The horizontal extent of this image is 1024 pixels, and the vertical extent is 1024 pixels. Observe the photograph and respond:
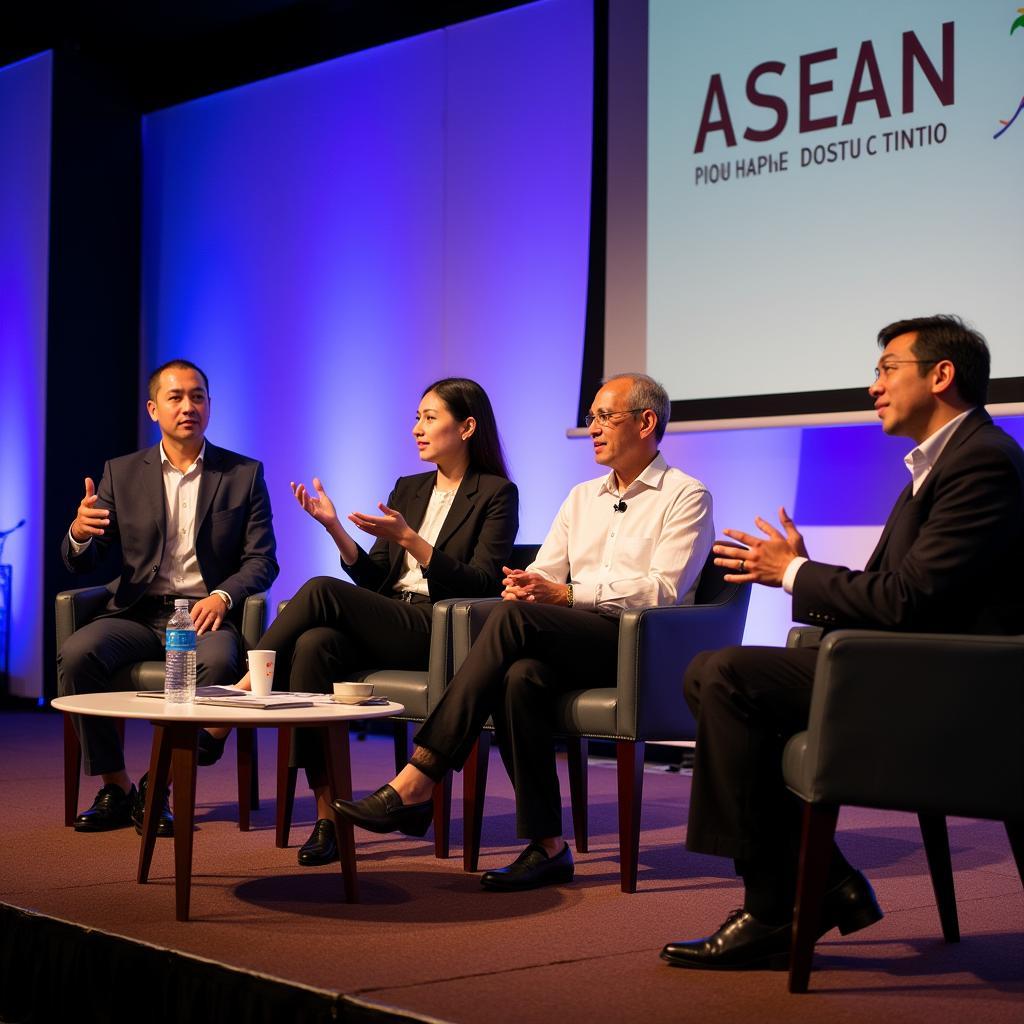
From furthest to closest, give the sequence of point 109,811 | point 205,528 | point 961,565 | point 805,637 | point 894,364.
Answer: point 205,528, point 109,811, point 805,637, point 894,364, point 961,565

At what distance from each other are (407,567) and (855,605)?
1.80 meters

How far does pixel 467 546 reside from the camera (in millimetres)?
3816

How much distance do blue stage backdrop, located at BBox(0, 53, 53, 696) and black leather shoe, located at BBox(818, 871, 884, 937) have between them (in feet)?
17.0

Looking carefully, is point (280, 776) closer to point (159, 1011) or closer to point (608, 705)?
point (608, 705)

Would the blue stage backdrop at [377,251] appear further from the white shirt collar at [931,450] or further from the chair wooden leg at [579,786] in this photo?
the white shirt collar at [931,450]

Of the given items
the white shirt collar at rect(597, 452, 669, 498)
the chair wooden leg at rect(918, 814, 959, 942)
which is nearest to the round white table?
the white shirt collar at rect(597, 452, 669, 498)

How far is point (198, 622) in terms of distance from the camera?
3.90 m

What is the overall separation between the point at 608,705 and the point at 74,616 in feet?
5.76

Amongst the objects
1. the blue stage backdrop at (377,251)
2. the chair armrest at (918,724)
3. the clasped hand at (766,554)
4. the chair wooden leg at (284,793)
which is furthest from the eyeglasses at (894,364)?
the blue stage backdrop at (377,251)

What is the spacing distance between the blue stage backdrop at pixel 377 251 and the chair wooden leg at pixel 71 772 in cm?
239

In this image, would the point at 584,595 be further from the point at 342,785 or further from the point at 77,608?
the point at 77,608

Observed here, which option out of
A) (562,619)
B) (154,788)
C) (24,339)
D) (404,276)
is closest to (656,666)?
(562,619)

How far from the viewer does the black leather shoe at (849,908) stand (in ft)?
7.90

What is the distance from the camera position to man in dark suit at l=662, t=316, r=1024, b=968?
7.61ft
